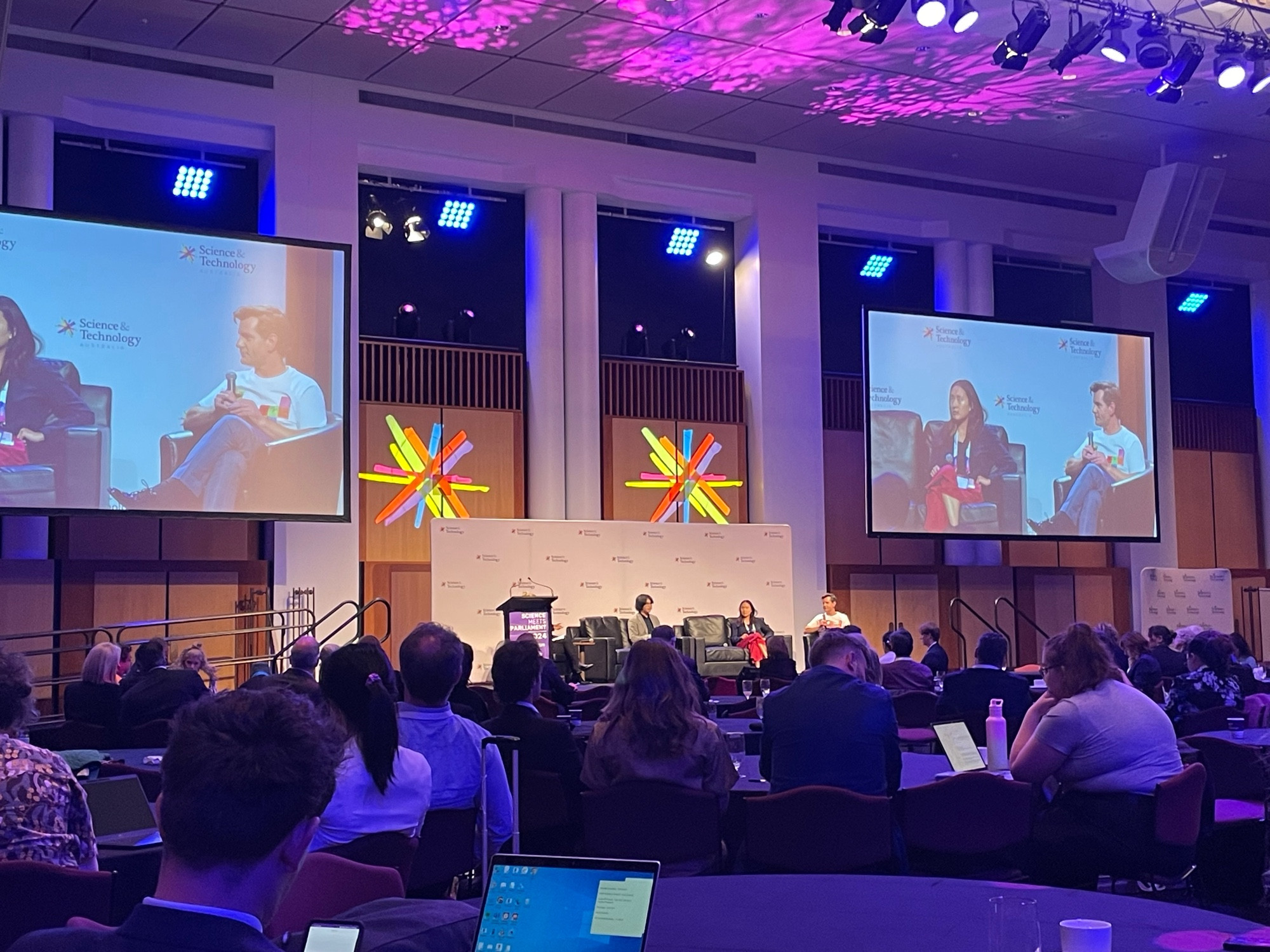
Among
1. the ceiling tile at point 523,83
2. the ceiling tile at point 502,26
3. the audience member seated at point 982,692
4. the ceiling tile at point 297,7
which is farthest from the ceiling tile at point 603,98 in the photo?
the audience member seated at point 982,692

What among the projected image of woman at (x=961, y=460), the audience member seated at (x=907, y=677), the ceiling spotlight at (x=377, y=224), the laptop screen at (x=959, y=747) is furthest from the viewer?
the projected image of woman at (x=961, y=460)

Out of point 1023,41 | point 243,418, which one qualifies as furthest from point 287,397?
point 1023,41

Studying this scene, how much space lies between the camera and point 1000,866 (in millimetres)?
4570

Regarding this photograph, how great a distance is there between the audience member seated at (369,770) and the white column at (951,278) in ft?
44.5

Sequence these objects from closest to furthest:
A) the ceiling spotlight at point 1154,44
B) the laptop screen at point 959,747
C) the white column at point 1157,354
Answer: the laptop screen at point 959,747, the ceiling spotlight at point 1154,44, the white column at point 1157,354

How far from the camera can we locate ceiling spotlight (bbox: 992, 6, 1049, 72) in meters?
10.2

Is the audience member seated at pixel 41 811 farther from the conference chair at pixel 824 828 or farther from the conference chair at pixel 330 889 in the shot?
the conference chair at pixel 824 828

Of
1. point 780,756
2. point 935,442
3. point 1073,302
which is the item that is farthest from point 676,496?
point 780,756

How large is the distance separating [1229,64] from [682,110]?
5322 mm

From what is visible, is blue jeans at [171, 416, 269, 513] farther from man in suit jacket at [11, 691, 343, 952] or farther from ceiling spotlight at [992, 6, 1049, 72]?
man in suit jacket at [11, 691, 343, 952]

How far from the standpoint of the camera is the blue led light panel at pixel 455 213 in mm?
14133

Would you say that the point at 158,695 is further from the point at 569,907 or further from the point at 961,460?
the point at 961,460

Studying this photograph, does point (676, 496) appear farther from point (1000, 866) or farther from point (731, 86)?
point (1000, 866)

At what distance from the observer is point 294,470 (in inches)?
469
